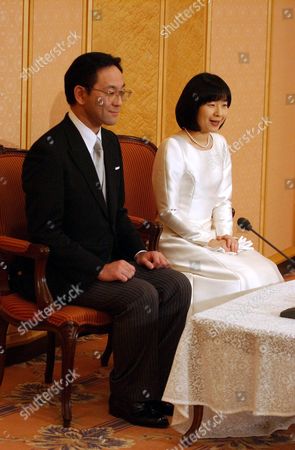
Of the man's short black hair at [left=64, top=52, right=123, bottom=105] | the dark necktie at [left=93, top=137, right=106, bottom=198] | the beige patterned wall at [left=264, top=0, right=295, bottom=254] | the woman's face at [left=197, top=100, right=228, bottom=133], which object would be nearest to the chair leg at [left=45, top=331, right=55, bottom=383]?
the dark necktie at [left=93, top=137, right=106, bottom=198]

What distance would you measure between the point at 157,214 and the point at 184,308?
2.85 feet

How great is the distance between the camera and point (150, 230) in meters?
4.10

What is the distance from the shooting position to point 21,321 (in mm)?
3559

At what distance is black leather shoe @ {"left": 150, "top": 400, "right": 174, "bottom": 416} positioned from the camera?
358 centimetres

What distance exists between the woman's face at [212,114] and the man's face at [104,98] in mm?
555

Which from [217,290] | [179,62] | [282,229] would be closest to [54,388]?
[217,290]

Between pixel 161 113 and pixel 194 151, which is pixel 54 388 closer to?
pixel 194 151

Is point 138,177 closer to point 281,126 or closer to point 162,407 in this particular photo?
point 162,407

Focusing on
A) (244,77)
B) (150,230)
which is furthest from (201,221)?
(244,77)

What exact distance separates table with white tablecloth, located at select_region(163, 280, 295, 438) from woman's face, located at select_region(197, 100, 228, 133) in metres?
1.23

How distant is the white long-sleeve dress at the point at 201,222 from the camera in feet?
12.9

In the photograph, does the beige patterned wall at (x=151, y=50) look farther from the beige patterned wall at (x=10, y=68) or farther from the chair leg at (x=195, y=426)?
the chair leg at (x=195, y=426)

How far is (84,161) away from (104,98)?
29 centimetres

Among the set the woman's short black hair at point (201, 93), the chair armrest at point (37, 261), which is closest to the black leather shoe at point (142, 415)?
the chair armrest at point (37, 261)
